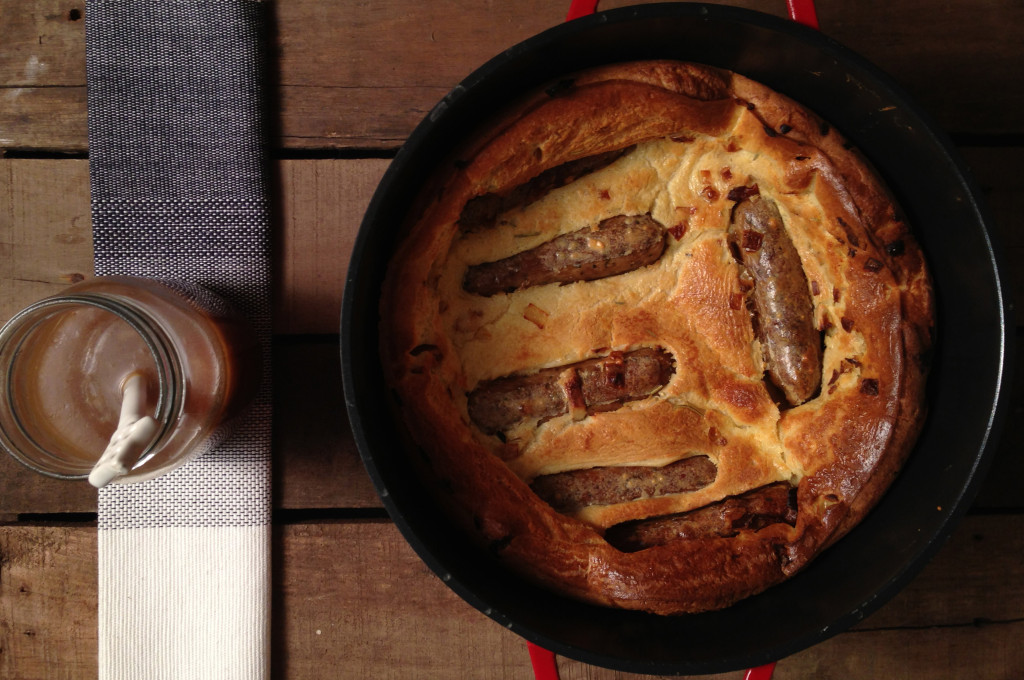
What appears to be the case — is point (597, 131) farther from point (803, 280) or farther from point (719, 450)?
point (719, 450)

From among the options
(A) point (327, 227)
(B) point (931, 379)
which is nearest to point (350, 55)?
(A) point (327, 227)

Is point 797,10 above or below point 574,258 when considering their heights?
above

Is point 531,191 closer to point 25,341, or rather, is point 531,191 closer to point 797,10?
point 797,10

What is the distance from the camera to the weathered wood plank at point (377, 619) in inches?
61.7

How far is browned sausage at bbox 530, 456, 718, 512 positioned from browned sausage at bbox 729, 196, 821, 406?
0.90 ft

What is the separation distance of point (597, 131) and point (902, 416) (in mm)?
867

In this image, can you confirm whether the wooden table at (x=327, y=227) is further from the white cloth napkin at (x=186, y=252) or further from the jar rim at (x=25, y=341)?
the jar rim at (x=25, y=341)

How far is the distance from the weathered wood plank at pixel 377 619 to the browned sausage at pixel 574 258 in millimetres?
640

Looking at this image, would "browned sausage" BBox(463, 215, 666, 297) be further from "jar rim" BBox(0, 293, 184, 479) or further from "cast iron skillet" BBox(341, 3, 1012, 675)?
"jar rim" BBox(0, 293, 184, 479)

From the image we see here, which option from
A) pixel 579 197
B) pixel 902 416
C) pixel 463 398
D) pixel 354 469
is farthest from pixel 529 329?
pixel 902 416

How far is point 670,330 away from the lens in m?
1.45

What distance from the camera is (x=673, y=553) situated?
1358 mm

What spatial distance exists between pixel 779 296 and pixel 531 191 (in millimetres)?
582

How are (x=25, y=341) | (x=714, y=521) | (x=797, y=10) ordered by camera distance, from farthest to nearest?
(x=714, y=521), (x=797, y=10), (x=25, y=341)
